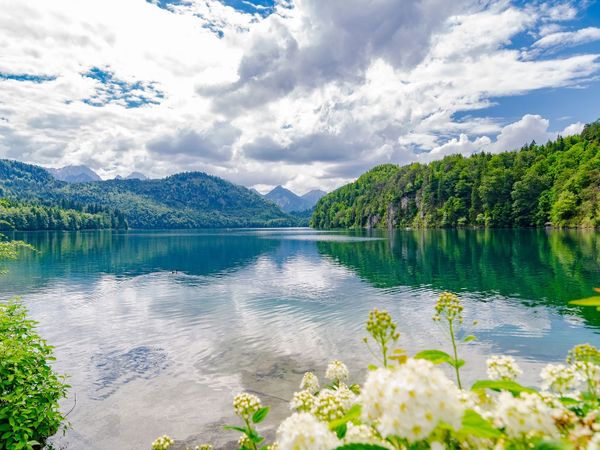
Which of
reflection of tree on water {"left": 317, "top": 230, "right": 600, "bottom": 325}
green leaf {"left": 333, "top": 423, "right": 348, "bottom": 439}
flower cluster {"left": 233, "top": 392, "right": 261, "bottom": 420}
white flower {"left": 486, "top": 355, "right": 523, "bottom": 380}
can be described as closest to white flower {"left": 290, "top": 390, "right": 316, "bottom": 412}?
flower cluster {"left": 233, "top": 392, "right": 261, "bottom": 420}

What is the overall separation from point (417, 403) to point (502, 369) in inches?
100

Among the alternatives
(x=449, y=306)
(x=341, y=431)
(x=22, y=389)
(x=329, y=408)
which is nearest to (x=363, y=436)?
(x=341, y=431)

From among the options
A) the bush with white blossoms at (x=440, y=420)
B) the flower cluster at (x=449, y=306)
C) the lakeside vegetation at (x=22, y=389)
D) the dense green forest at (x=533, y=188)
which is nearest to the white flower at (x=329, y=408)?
the bush with white blossoms at (x=440, y=420)

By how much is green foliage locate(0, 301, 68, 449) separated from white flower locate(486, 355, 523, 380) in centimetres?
1306

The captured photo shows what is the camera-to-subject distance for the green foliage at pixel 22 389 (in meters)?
11.4

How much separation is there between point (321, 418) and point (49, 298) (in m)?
49.2

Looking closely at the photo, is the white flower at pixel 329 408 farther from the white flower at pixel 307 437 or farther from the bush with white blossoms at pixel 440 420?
→ the white flower at pixel 307 437

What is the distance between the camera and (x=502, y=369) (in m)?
4.34

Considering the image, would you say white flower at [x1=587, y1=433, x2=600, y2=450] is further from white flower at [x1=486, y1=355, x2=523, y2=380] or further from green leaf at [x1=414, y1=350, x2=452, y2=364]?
white flower at [x1=486, y1=355, x2=523, y2=380]

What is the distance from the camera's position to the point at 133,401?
1931cm

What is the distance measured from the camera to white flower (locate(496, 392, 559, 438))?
7.95 feet

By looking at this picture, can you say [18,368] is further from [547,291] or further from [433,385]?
[547,291]

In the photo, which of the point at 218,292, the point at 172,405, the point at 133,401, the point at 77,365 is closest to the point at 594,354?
the point at 172,405

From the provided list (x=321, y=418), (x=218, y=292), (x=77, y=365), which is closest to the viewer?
(x=321, y=418)
